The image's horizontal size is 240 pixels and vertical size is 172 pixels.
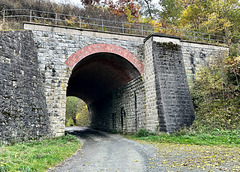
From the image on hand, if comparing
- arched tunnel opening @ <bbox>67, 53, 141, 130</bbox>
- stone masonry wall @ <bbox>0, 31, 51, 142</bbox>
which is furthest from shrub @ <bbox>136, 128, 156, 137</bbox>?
stone masonry wall @ <bbox>0, 31, 51, 142</bbox>

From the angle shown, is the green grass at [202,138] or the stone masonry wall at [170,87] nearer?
the green grass at [202,138]

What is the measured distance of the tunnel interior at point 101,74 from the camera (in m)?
12.6

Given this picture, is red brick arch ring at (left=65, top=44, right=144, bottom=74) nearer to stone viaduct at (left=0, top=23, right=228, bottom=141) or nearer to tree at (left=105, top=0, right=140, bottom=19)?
stone viaduct at (left=0, top=23, right=228, bottom=141)

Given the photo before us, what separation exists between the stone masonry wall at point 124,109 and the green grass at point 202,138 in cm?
245

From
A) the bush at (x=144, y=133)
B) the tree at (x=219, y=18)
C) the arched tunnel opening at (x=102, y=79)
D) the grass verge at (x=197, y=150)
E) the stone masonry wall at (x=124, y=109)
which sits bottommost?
the grass verge at (x=197, y=150)

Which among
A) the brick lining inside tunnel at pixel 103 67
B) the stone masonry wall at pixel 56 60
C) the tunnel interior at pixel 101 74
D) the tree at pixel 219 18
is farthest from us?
the tree at pixel 219 18

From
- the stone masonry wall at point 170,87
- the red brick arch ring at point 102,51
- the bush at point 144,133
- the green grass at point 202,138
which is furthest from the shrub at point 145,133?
the red brick arch ring at point 102,51

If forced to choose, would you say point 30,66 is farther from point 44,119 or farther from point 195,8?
point 195,8

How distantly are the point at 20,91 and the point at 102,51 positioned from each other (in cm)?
509

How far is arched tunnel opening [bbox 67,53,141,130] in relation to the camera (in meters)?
12.8

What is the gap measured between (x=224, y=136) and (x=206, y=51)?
24.7 feet

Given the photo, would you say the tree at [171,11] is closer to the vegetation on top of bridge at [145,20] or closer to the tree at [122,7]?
the vegetation on top of bridge at [145,20]

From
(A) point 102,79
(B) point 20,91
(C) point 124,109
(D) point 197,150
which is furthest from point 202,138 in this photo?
(A) point 102,79

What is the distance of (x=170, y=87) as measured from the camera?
36.2ft
